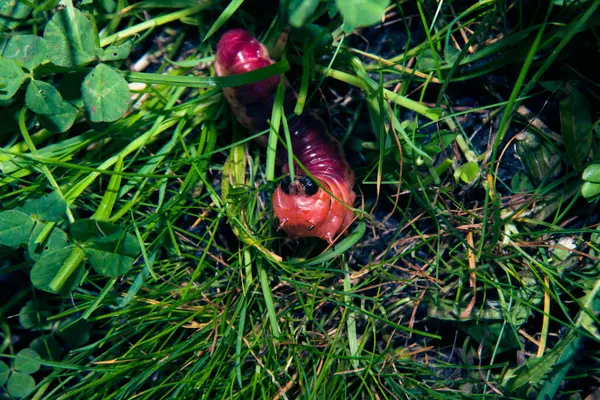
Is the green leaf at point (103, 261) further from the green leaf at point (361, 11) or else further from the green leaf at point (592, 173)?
the green leaf at point (592, 173)

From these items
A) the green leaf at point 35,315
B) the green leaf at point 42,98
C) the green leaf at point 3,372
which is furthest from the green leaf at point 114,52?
the green leaf at point 3,372

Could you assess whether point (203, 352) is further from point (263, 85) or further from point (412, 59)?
point (412, 59)

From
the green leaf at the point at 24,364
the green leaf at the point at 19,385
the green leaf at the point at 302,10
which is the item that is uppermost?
the green leaf at the point at 302,10

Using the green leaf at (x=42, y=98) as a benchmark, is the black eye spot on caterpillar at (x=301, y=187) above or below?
below

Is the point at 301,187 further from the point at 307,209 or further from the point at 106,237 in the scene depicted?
the point at 106,237

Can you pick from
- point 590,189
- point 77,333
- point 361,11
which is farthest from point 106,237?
point 590,189
